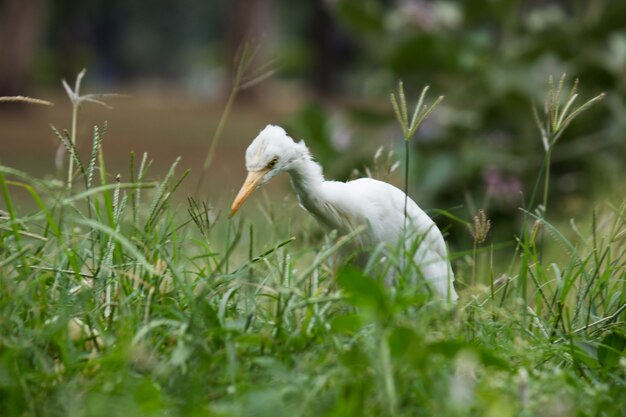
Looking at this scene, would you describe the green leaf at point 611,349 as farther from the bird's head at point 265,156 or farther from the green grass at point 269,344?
the bird's head at point 265,156

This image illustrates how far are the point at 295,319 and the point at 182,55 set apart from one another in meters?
47.6

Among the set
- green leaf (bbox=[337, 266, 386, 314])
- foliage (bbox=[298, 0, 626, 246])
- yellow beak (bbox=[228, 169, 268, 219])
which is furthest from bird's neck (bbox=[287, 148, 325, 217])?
foliage (bbox=[298, 0, 626, 246])

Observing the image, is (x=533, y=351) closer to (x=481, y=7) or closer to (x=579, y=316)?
(x=579, y=316)

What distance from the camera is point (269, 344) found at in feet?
5.72

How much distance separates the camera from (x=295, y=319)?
1.88 meters

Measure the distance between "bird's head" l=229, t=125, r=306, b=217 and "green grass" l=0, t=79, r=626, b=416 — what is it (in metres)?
0.16

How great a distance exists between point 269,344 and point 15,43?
12.4 m

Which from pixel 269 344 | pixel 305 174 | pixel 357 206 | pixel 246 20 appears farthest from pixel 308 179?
pixel 246 20

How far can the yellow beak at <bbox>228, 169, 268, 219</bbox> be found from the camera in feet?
6.93

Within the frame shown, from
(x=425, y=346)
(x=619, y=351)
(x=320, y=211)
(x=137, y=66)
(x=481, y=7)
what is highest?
(x=137, y=66)

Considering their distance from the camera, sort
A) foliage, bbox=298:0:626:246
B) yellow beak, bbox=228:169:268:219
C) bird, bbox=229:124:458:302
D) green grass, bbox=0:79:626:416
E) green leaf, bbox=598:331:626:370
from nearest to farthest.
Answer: green grass, bbox=0:79:626:416, green leaf, bbox=598:331:626:370, yellow beak, bbox=228:169:268:219, bird, bbox=229:124:458:302, foliage, bbox=298:0:626:246

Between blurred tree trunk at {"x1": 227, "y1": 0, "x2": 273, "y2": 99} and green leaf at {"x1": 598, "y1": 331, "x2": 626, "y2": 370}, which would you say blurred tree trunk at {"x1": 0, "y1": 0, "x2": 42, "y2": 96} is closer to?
blurred tree trunk at {"x1": 227, "y1": 0, "x2": 273, "y2": 99}

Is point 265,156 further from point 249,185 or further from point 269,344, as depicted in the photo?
point 269,344

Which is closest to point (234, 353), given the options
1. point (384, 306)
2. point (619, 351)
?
point (384, 306)
